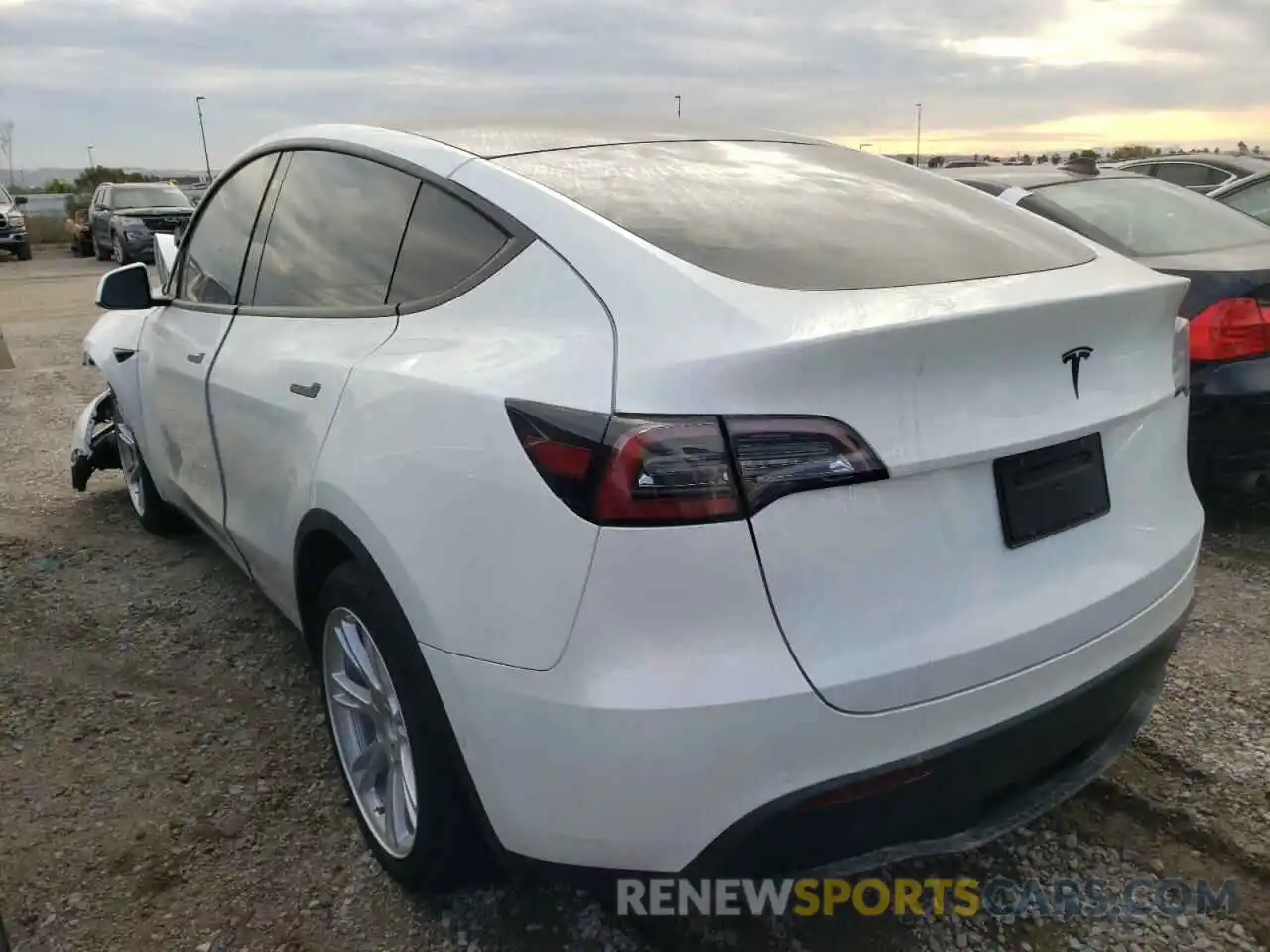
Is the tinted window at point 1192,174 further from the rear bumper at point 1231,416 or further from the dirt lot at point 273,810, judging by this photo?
the dirt lot at point 273,810

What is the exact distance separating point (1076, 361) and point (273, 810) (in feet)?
7.16

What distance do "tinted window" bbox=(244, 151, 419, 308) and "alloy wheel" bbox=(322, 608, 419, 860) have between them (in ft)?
2.56

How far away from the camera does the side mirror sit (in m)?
3.71

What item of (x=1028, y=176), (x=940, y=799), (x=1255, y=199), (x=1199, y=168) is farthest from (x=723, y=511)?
(x=1199, y=168)

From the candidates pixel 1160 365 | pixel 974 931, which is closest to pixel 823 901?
pixel 974 931

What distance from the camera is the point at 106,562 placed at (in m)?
4.52

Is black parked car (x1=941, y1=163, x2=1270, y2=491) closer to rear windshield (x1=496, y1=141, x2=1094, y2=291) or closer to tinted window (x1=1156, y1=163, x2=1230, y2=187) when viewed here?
rear windshield (x1=496, y1=141, x2=1094, y2=291)

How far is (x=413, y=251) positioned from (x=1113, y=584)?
1.59 m

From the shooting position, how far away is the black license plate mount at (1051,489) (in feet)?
5.95

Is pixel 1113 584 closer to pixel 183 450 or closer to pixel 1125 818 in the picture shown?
pixel 1125 818

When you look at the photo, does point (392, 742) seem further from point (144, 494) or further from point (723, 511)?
point (144, 494)

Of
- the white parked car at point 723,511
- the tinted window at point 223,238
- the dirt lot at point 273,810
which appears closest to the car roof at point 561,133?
the white parked car at point 723,511

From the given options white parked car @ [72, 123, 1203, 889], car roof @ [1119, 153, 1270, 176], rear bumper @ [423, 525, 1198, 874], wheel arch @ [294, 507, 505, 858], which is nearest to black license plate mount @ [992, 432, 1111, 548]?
white parked car @ [72, 123, 1203, 889]

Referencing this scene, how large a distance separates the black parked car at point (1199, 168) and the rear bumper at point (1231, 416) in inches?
340
